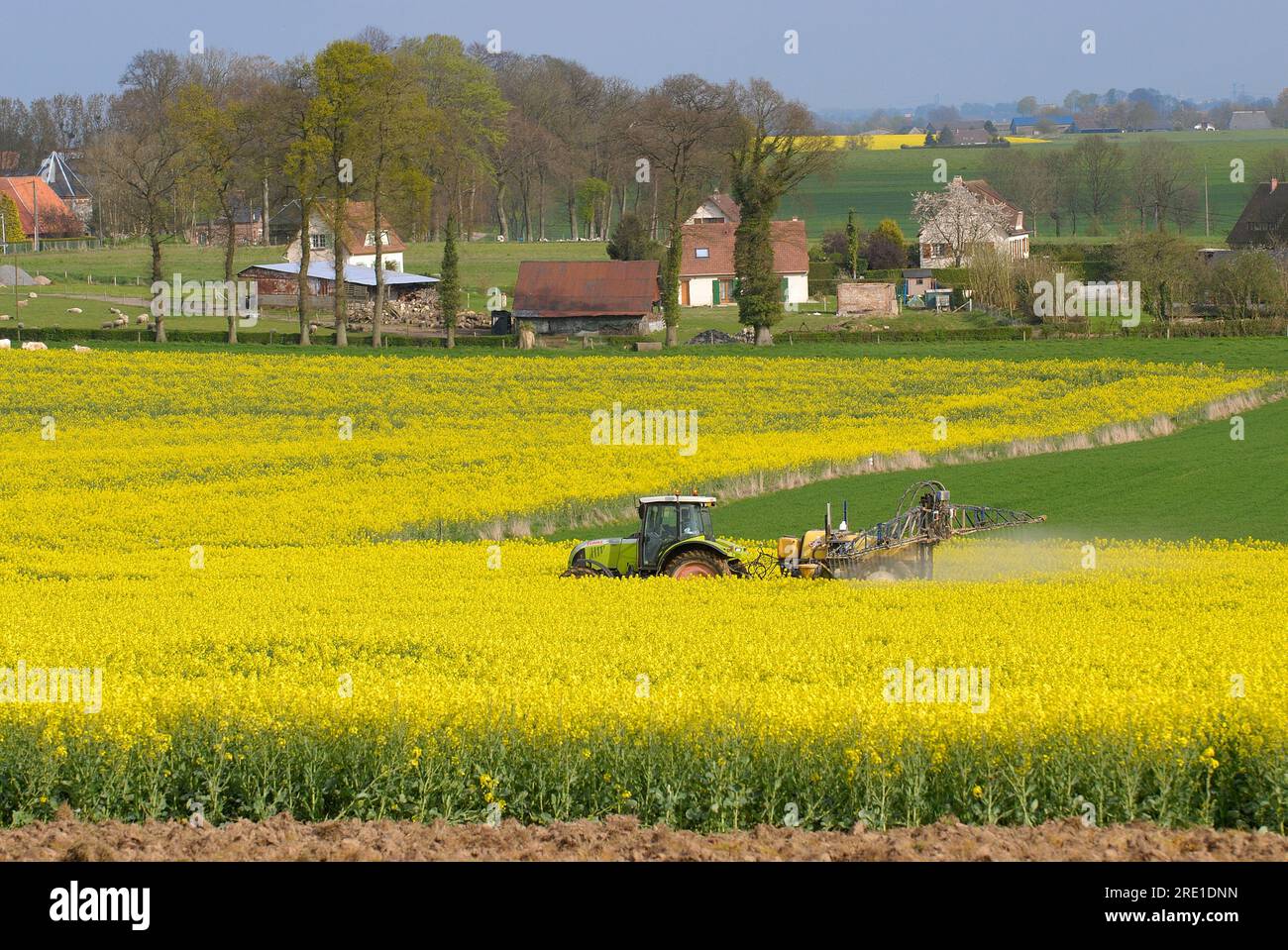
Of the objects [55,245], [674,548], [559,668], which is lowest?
[559,668]

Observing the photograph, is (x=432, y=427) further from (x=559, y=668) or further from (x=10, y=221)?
(x=10, y=221)

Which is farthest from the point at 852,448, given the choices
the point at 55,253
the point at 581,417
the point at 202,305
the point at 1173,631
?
the point at 55,253

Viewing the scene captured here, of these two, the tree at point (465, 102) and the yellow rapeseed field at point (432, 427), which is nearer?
the yellow rapeseed field at point (432, 427)

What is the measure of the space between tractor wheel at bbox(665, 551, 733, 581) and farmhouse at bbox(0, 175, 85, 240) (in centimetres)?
13587

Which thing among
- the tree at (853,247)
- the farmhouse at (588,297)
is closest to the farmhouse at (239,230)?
the farmhouse at (588,297)

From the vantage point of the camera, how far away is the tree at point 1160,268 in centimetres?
9388

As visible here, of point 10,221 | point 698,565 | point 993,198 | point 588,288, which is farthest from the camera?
point 10,221

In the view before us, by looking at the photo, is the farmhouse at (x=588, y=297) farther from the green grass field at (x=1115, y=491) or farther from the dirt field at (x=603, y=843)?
the dirt field at (x=603, y=843)

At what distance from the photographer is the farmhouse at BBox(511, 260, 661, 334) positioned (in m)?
96.9

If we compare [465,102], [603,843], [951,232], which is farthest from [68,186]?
[603,843]

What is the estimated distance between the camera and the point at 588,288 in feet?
325

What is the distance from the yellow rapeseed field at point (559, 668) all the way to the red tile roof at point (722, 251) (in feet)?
235

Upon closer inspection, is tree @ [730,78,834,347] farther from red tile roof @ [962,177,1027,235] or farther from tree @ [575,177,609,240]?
tree @ [575,177,609,240]

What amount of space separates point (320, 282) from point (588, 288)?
2193 cm
